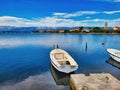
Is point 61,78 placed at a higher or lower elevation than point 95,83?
lower

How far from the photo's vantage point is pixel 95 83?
453 inches

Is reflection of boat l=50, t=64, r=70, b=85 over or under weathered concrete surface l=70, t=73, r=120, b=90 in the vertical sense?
under

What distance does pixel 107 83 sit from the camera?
11531mm

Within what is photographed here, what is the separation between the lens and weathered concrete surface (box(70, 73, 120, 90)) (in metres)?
10.9

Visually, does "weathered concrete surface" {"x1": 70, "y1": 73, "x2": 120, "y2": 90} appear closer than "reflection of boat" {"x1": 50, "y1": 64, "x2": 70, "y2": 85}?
Yes

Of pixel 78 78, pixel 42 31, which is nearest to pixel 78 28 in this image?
pixel 42 31

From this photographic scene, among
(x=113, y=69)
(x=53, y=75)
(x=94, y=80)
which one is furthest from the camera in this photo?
(x=113, y=69)

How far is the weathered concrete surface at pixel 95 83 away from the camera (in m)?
10.9

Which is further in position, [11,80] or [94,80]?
[11,80]

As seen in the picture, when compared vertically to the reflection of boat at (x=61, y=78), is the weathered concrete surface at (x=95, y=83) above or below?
above

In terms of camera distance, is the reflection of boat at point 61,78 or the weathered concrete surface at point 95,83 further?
the reflection of boat at point 61,78

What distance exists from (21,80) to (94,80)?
7.47 m

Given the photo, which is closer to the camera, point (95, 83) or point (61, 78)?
point (95, 83)

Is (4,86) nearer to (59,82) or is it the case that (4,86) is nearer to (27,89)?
(27,89)
